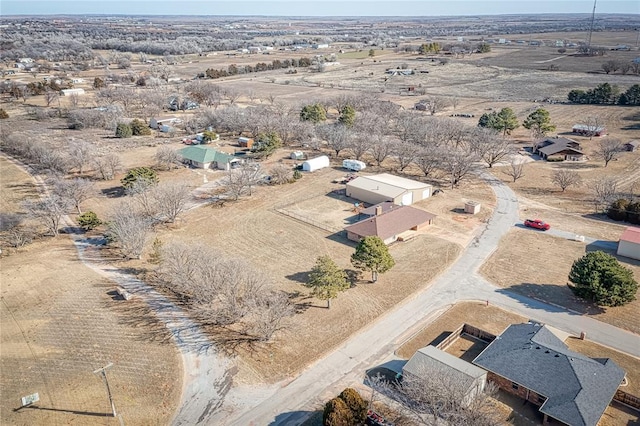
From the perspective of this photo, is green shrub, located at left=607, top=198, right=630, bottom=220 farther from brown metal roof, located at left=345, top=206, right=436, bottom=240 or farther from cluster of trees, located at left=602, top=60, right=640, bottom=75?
cluster of trees, located at left=602, top=60, right=640, bottom=75

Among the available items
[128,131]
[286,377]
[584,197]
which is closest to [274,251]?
[286,377]

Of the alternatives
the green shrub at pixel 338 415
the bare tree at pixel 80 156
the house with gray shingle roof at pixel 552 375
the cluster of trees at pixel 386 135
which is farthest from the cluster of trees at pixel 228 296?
the bare tree at pixel 80 156

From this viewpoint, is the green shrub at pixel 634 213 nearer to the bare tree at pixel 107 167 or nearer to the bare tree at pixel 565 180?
the bare tree at pixel 565 180

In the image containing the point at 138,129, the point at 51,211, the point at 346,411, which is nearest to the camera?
the point at 346,411

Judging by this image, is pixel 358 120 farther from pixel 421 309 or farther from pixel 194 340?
pixel 194 340

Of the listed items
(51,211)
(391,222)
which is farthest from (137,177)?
(391,222)

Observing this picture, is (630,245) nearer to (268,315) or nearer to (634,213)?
(634,213)

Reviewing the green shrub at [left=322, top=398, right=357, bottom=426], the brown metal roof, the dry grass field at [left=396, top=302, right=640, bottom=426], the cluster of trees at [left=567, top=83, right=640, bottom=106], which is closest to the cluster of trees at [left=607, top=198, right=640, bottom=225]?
the brown metal roof
